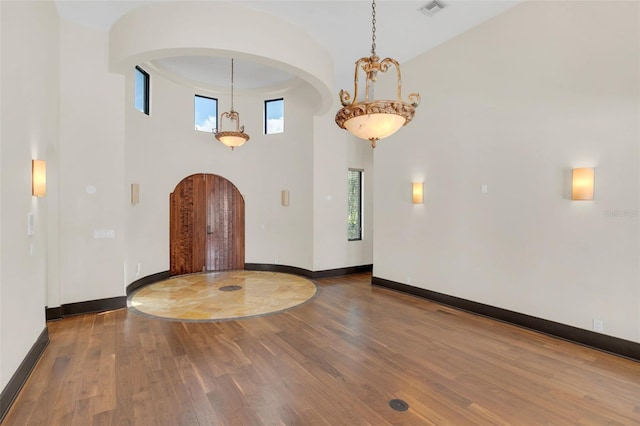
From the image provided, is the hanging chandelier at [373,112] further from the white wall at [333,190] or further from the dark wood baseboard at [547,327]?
the white wall at [333,190]

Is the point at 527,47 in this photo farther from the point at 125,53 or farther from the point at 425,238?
the point at 125,53

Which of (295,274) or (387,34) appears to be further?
(295,274)

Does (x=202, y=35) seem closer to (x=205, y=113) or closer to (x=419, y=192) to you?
(x=205, y=113)

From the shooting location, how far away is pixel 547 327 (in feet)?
13.4

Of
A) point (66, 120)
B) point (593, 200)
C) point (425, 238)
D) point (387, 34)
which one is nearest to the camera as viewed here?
point (593, 200)

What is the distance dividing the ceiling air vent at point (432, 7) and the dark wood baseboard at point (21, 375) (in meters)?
5.96

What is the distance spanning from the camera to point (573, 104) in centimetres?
387

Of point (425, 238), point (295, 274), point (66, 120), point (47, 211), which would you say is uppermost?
point (66, 120)

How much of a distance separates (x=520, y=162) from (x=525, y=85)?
1.02m

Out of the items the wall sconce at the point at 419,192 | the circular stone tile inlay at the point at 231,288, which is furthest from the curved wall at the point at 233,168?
the wall sconce at the point at 419,192

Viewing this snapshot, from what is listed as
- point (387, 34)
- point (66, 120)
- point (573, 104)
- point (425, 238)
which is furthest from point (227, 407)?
point (387, 34)

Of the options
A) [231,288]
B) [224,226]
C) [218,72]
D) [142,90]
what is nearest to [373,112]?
[231,288]

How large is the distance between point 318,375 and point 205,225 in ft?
18.5

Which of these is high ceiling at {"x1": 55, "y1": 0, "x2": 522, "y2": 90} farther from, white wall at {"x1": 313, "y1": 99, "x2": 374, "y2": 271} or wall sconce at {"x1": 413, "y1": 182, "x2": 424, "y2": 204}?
wall sconce at {"x1": 413, "y1": 182, "x2": 424, "y2": 204}
